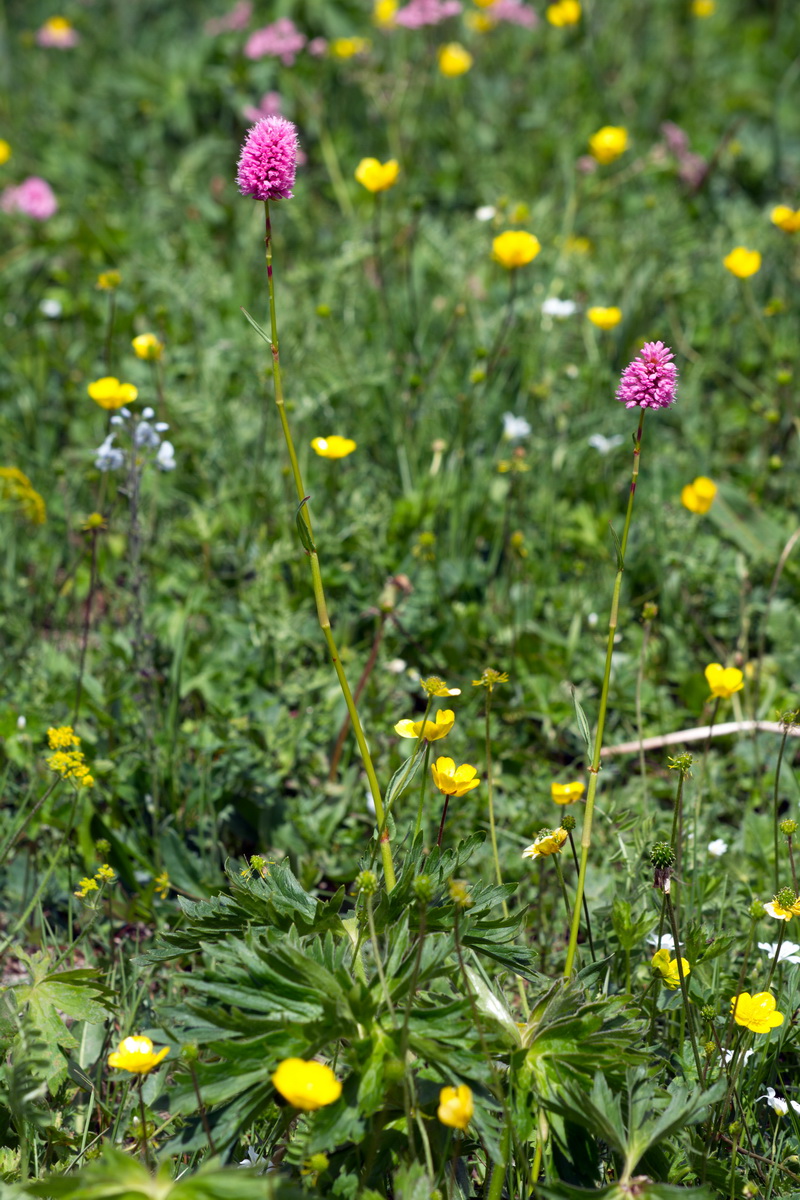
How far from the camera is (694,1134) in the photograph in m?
1.61

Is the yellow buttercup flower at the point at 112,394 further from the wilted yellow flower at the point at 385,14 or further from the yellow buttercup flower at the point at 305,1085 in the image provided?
the wilted yellow flower at the point at 385,14

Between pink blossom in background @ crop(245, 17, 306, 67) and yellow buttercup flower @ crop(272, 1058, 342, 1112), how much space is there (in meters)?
4.20

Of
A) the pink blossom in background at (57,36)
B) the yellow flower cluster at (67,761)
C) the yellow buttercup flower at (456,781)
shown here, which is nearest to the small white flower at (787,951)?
the yellow buttercup flower at (456,781)

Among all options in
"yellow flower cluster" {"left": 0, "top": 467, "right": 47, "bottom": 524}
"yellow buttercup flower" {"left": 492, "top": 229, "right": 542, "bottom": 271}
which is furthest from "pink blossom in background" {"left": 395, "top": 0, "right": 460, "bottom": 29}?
"yellow flower cluster" {"left": 0, "top": 467, "right": 47, "bottom": 524}

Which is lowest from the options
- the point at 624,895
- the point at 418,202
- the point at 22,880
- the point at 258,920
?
the point at 22,880

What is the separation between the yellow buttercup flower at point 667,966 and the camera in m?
1.69

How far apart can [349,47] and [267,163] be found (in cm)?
324

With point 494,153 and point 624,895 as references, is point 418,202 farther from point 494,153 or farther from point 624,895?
point 624,895

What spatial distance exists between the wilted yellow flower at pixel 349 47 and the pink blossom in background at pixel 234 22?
0.41 meters

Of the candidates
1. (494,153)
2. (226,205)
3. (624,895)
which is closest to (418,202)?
(226,205)

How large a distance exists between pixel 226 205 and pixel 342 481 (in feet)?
5.86

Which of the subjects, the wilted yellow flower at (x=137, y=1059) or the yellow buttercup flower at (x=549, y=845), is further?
the yellow buttercup flower at (x=549, y=845)

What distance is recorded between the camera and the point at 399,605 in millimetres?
2770

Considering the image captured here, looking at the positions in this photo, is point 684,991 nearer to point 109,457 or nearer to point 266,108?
point 109,457
